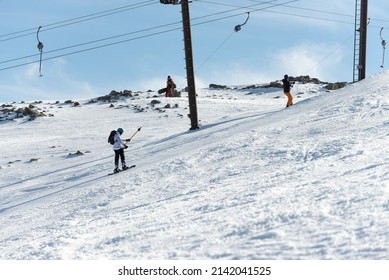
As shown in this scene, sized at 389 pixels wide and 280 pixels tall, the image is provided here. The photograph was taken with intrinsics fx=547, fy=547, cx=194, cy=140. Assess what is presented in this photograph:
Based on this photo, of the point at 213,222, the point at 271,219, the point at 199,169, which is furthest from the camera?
the point at 199,169

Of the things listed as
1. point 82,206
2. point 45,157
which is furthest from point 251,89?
point 82,206

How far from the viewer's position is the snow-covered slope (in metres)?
8.00

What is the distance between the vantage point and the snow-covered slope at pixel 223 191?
7996 mm

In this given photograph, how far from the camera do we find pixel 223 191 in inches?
460

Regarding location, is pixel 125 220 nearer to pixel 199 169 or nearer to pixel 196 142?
pixel 199 169

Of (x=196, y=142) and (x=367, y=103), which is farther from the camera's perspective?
(x=196, y=142)

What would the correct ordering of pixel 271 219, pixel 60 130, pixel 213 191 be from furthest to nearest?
pixel 60 130 < pixel 213 191 < pixel 271 219

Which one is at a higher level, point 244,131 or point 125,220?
point 244,131

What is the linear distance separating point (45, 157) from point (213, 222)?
53.8ft

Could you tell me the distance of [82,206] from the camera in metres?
13.7

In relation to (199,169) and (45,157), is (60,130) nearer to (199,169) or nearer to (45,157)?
(45,157)

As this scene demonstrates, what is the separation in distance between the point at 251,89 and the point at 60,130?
21272 millimetres
